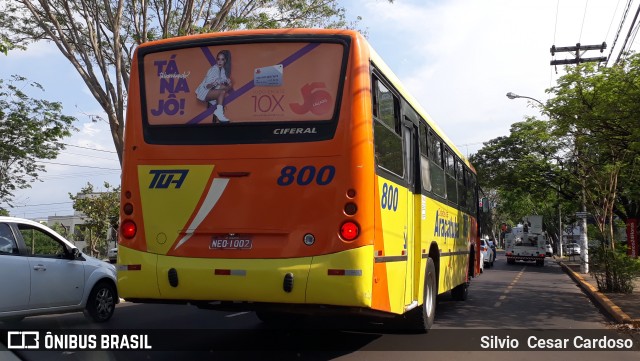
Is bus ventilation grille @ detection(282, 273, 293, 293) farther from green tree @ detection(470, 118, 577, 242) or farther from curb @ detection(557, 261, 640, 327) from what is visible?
green tree @ detection(470, 118, 577, 242)

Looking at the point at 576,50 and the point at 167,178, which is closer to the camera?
the point at 167,178

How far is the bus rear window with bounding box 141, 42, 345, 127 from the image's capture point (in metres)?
5.81

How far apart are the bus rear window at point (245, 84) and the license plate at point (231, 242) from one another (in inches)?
48.4

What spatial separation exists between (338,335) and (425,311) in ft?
4.42

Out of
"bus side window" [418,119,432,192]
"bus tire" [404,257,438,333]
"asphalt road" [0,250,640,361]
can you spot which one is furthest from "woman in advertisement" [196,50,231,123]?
"bus tire" [404,257,438,333]

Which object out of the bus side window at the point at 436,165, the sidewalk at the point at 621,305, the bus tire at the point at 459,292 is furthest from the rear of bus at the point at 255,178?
the bus tire at the point at 459,292

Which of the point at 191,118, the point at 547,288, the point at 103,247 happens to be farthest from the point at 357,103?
the point at 103,247

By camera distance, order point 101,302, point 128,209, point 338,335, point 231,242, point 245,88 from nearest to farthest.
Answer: point 231,242
point 245,88
point 128,209
point 338,335
point 101,302

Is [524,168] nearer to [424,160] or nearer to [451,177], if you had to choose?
[451,177]

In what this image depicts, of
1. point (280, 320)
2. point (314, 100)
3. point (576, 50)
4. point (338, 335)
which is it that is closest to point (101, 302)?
point (280, 320)

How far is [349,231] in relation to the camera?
217 inches

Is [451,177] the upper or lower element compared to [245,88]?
lower

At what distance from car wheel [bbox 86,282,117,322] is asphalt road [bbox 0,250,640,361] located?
0.21 m

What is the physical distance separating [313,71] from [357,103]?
60 cm
